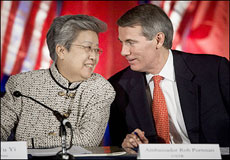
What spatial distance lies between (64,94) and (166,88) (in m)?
0.61

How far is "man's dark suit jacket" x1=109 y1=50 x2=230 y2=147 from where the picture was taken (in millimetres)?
1817

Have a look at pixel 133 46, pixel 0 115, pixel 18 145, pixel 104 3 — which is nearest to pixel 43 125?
pixel 0 115

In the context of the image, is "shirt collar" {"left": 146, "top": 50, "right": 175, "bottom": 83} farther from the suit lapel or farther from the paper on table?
the paper on table

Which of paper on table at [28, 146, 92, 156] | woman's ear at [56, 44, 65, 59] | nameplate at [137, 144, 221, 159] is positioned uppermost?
woman's ear at [56, 44, 65, 59]

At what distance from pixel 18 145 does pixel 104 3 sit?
1638 millimetres

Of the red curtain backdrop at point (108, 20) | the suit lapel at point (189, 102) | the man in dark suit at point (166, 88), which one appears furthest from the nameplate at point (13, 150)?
the red curtain backdrop at point (108, 20)

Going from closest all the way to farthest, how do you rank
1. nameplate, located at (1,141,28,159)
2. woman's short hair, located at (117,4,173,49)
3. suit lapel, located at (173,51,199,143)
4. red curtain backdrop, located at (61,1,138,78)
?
nameplate, located at (1,141,28,159), suit lapel, located at (173,51,199,143), woman's short hair, located at (117,4,173,49), red curtain backdrop, located at (61,1,138,78)

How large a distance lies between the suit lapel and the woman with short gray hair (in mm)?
416

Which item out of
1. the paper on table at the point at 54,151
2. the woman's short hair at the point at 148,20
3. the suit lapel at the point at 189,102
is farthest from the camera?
the woman's short hair at the point at 148,20

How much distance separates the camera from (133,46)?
1.92m

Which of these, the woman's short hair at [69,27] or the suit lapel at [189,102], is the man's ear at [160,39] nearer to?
the suit lapel at [189,102]

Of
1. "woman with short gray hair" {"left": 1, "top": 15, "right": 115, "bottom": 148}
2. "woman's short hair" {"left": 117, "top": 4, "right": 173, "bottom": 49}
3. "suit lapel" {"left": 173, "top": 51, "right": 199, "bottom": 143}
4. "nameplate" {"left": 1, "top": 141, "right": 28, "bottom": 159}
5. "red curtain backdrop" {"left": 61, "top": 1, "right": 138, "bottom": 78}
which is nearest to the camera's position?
"nameplate" {"left": 1, "top": 141, "right": 28, "bottom": 159}

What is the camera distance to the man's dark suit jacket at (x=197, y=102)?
1.82 m

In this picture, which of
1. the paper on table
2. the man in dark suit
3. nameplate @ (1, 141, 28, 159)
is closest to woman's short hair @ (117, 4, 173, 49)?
the man in dark suit
